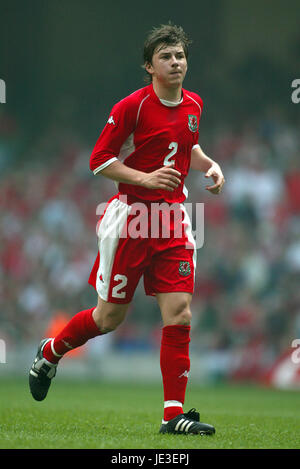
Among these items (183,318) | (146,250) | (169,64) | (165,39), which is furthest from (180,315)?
(165,39)

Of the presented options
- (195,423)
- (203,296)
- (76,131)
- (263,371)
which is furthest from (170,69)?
(76,131)

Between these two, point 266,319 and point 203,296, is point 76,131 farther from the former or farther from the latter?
point 266,319

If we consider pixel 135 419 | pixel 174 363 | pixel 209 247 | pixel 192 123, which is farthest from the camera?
pixel 209 247

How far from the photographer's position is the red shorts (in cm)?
500

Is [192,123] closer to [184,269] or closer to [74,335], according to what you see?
[184,269]

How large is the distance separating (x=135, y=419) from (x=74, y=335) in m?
0.81

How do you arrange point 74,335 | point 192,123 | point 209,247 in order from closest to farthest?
point 192,123
point 74,335
point 209,247

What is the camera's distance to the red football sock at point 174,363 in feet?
16.0

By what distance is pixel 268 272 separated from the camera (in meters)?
12.2

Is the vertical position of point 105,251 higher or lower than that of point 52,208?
lower

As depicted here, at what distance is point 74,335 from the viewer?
532 centimetres

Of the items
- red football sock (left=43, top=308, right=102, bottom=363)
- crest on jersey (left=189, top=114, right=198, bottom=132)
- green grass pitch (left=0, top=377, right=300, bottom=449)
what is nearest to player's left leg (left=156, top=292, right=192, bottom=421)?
green grass pitch (left=0, top=377, right=300, bottom=449)

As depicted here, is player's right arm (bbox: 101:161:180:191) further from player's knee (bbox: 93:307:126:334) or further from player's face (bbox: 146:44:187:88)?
player's knee (bbox: 93:307:126:334)
